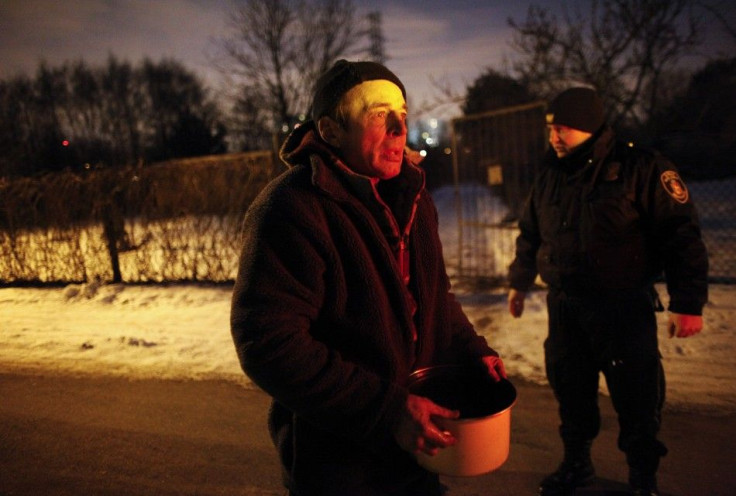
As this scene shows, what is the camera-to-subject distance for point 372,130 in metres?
1.60

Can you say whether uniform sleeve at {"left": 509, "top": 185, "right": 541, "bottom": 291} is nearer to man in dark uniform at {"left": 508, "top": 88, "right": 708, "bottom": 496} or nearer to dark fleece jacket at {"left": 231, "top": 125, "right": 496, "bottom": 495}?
man in dark uniform at {"left": 508, "top": 88, "right": 708, "bottom": 496}

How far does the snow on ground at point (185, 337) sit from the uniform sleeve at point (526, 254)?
4.79 ft

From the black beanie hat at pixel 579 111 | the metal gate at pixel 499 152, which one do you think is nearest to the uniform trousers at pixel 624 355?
the black beanie hat at pixel 579 111

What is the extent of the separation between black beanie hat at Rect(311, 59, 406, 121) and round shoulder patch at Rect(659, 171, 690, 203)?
1797 mm

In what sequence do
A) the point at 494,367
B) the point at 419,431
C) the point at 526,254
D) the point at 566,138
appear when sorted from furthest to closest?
the point at 526,254, the point at 566,138, the point at 494,367, the point at 419,431

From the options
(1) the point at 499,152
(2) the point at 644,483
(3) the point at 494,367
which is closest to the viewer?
Result: (3) the point at 494,367

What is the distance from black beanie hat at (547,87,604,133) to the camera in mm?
2918

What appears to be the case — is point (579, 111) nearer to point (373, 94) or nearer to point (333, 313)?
point (373, 94)

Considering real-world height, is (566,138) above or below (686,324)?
above

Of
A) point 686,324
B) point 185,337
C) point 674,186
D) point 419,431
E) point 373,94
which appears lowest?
point 185,337

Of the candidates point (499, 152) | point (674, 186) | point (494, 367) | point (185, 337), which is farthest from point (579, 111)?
point (185, 337)

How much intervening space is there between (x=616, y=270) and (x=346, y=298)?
183 cm

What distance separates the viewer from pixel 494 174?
24.4ft

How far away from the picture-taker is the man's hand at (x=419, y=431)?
1448 mm
